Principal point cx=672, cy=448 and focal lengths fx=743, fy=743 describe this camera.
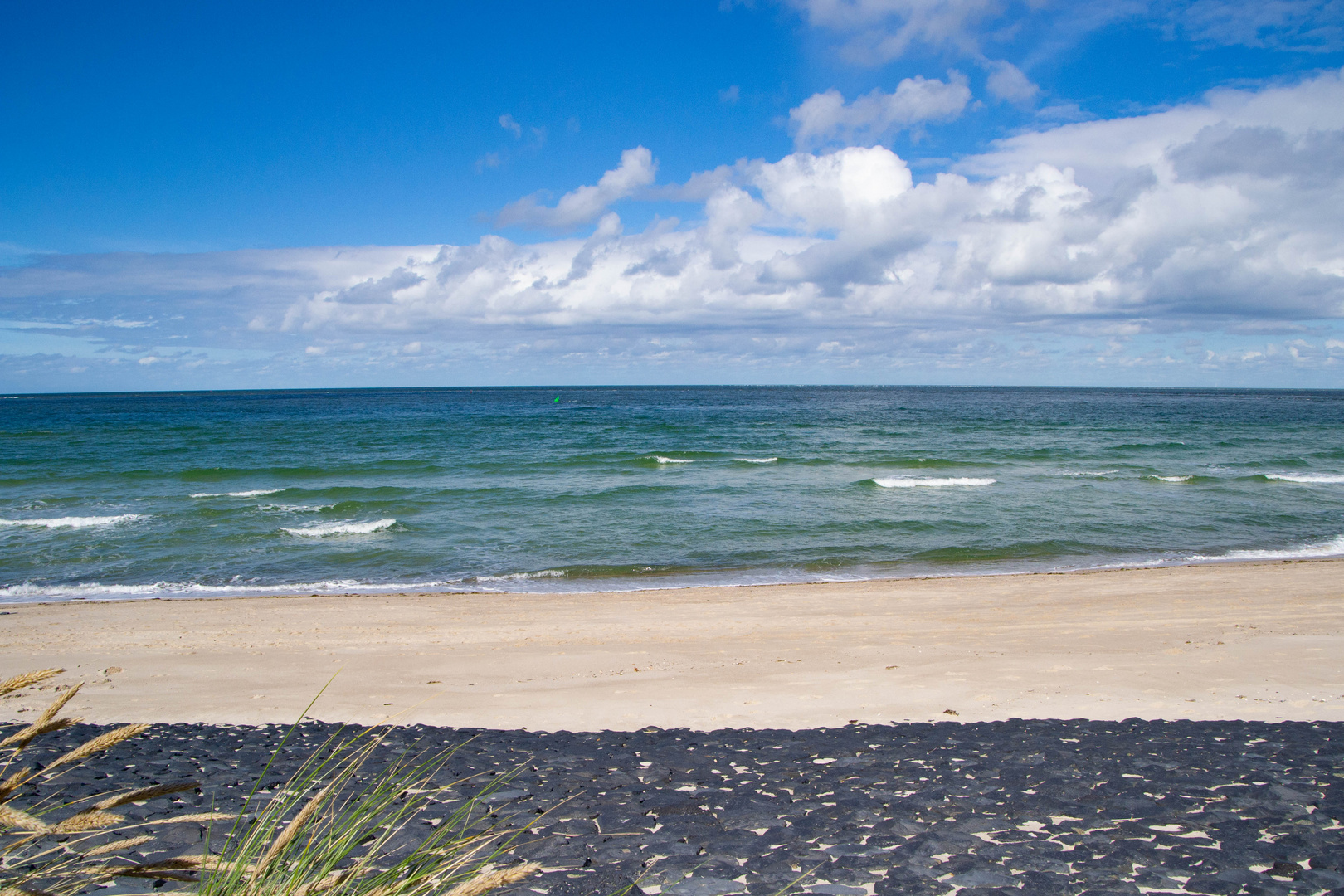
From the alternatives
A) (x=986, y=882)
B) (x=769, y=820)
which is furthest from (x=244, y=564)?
(x=986, y=882)

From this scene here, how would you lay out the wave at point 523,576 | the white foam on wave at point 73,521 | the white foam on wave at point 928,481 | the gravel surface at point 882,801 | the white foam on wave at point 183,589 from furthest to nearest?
1. the white foam on wave at point 928,481
2. the white foam on wave at point 73,521
3. the wave at point 523,576
4. the white foam on wave at point 183,589
5. the gravel surface at point 882,801

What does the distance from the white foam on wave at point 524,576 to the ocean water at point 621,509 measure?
0.08 m

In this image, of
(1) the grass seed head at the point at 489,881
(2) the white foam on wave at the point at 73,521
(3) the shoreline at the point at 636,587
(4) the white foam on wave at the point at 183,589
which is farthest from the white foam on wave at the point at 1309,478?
(2) the white foam on wave at the point at 73,521

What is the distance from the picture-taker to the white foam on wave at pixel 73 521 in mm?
19797

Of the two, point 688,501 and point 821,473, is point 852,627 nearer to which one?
point 688,501

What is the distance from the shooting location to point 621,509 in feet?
→ 72.6

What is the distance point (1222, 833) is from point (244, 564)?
684 inches

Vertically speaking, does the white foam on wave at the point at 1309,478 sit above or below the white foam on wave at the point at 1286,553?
above

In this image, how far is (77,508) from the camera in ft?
73.2

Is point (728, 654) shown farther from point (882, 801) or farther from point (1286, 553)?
point (1286, 553)

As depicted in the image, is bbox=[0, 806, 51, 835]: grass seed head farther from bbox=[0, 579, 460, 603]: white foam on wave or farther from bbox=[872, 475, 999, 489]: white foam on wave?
bbox=[872, 475, 999, 489]: white foam on wave

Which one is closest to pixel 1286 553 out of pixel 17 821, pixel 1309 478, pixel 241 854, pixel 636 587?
pixel 1309 478

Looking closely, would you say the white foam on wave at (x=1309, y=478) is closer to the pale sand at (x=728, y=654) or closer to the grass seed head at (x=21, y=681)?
the pale sand at (x=728, y=654)

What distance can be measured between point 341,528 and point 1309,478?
3326cm
